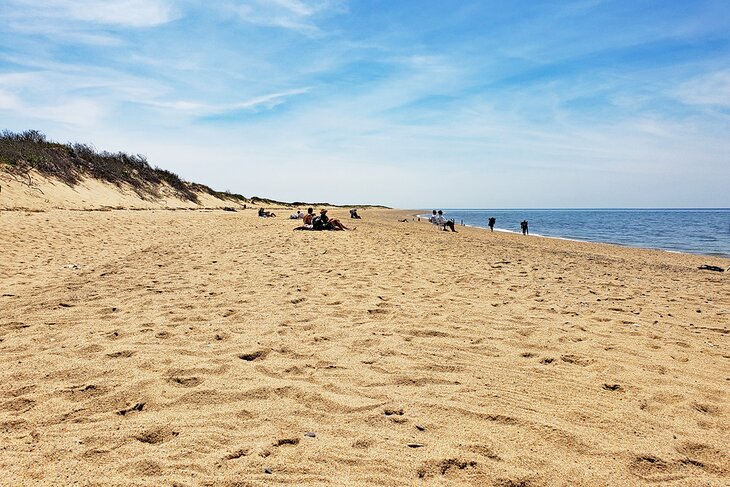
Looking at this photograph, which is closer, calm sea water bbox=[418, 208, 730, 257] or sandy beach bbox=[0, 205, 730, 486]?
sandy beach bbox=[0, 205, 730, 486]

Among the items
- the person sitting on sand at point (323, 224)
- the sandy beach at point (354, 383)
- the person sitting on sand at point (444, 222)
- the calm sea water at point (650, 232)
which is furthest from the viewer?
the person sitting on sand at point (444, 222)

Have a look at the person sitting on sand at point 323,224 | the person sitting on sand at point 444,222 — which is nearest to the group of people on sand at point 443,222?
the person sitting on sand at point 444,222

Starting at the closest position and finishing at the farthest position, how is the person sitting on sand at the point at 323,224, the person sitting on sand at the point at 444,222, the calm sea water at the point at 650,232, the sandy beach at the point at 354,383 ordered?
the sandy beach at the point at 354,383 < the person sitting on sand at the point at 323,224 < the calm sea water at the point at 650,232 < the person sitting on sand at the point at 444,222

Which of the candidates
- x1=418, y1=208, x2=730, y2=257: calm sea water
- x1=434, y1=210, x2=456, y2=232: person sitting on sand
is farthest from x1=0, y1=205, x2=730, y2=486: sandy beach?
x1=418, y1=208, x2=730, y2=257: calm sea water

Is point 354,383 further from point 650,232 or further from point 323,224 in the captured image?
point 650,232

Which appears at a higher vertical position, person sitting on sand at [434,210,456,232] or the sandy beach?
person sitting on sand at [434,210,456,232]

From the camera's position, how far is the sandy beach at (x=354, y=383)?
94.1 inches

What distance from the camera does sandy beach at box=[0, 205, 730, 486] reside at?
94.1 inches

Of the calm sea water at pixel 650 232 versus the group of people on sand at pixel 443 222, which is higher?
the group of people on sand at pixel 443 222

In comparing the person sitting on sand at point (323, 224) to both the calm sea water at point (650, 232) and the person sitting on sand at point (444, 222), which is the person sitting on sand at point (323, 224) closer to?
the person sitting on sand at point (444, 222)

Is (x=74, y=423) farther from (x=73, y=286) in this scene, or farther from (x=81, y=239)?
(x=81, y=239)

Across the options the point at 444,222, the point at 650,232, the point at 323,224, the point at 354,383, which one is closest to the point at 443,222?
the point at 444,222

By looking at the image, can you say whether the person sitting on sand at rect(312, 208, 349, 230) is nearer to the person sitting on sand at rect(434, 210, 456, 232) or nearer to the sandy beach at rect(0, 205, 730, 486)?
the person sitting on sand at rect(434, 210, 456, 232)

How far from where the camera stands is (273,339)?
441 cm
